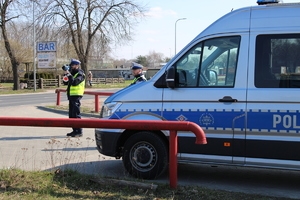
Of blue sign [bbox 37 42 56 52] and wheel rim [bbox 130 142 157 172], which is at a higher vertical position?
blue sign [bbox 37 42 56 52]

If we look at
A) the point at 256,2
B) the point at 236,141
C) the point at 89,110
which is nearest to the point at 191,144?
the point at 236,141

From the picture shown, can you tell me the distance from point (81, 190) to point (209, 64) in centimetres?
255

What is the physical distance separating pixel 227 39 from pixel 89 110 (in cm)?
1088

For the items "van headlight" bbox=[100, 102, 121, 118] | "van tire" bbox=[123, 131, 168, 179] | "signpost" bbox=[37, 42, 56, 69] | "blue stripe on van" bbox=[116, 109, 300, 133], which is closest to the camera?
"blue stripe on van" bbox=[116, 109, 300, 133]

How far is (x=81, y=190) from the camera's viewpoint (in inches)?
188

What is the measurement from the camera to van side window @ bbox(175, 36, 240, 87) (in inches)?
209

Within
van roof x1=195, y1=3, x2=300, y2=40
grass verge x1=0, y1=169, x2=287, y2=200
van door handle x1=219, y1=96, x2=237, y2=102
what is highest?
van roof x1=195, y1=3, x2=300, y2=40

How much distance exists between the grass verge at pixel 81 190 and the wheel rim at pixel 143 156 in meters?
0.67

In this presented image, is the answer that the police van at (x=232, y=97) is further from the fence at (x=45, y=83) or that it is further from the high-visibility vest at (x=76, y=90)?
the fence at (x=45, y=83)

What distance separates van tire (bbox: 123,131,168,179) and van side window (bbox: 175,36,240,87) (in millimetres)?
920

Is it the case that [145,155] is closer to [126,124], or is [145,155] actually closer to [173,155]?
[173,155]

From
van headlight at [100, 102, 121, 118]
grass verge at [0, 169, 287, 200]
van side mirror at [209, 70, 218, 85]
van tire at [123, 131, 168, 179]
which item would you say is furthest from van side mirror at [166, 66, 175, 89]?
grass verge at [0, 169, 287, 200]

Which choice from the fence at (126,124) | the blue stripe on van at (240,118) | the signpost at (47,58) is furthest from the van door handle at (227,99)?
the signpost at (47,58)

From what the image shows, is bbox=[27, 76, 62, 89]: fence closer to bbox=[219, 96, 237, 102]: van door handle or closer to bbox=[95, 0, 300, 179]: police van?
bbox=[95, 0, 300, 179]: police van
